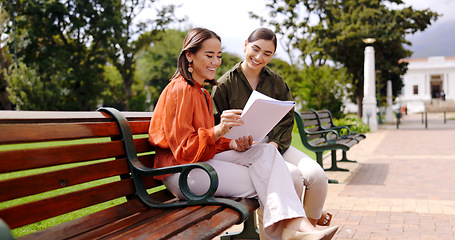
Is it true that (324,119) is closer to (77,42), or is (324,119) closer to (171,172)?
(171,172)

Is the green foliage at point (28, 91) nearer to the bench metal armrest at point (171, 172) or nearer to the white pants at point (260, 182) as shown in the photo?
the bench metal armrest at point (171, 172)

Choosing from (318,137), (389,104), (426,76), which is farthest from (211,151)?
(426,76)

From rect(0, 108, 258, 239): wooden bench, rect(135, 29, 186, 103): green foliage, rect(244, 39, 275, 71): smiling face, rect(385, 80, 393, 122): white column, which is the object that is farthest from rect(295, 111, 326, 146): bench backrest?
rect(135, 29, 186, 103): green foliage

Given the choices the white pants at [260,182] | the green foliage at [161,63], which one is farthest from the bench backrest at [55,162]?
the green foliage at [161,63]

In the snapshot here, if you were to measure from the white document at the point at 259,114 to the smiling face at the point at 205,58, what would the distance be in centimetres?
39

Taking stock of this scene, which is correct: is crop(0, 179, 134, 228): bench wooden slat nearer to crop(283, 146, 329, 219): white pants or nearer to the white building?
crop(283, 146, 329, 219): white pants

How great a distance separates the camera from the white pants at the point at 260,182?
2.48 metres

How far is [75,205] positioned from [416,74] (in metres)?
83.4

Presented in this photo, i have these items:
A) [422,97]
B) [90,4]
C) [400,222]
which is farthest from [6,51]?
[422,97]

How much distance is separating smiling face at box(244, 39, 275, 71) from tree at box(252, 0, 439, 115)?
23324 mm

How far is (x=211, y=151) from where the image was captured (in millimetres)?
2674

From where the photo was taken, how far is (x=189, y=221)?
2.20 metres

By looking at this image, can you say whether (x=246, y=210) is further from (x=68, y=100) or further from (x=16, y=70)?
(x=68, y=100)

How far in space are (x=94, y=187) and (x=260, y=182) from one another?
0.94 metres
